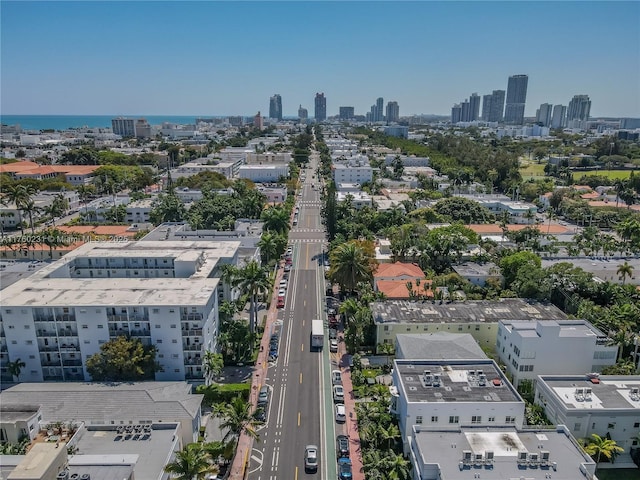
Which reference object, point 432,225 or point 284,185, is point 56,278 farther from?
point 284,185

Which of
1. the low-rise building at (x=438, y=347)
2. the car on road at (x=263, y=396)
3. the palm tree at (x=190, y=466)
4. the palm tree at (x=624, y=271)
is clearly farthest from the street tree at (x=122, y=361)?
the palm tree at (x=624, y=271)

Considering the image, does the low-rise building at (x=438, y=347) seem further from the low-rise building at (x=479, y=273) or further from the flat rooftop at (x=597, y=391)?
the low-rise building at (x=479, y=273)

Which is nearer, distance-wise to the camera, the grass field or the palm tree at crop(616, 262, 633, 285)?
the palm tree at crop(616, 262, 633, 285)

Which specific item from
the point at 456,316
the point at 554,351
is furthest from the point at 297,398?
the point at 554,351

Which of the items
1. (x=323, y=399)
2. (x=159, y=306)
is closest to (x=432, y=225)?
(x=323, y=399)

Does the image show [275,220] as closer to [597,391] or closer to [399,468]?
[399,468]

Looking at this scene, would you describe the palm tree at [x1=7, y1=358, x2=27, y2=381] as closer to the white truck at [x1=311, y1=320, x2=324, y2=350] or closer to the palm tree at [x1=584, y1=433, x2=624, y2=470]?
the white truck at [x1=311, y1=320, x2=324, y2=350]

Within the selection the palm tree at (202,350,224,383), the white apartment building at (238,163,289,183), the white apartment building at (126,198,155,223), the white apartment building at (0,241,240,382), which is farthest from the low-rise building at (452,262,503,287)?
the white apartment building at (238,163,289,183)
